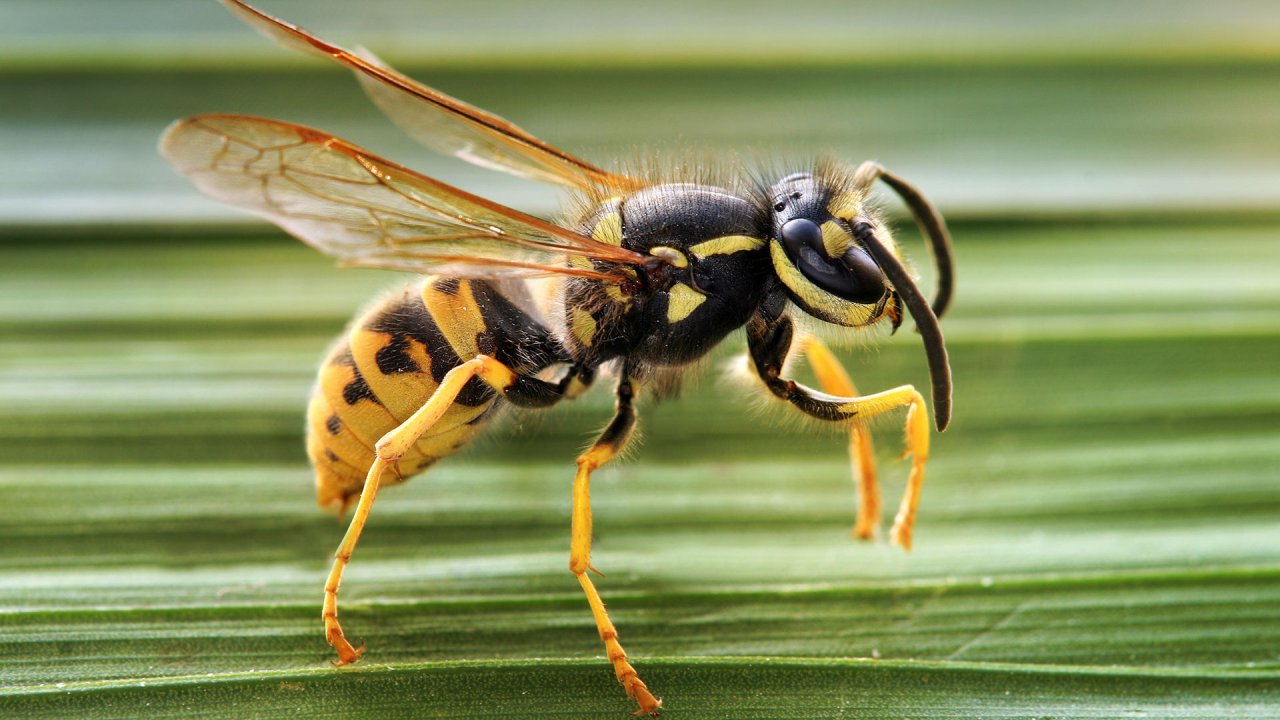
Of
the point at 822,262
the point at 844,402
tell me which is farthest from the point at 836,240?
the point at 844,402

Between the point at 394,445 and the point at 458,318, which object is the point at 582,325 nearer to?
the point at 458,318

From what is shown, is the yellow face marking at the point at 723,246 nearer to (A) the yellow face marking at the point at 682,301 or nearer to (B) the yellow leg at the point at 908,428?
(A) the yellow face marking at the point at 682,301

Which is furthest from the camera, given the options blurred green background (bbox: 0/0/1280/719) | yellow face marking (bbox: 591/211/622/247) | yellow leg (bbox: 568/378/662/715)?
yellow face marking (bbox: 591/211/622/247)

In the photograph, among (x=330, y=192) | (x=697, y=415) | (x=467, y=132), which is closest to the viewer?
(x=330, y=192)

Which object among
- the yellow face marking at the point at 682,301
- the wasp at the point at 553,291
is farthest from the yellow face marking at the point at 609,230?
the yellow face marking at the point at 682,301

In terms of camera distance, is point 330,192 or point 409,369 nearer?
point 330,192

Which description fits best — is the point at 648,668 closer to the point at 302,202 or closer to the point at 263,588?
the point at 263,588

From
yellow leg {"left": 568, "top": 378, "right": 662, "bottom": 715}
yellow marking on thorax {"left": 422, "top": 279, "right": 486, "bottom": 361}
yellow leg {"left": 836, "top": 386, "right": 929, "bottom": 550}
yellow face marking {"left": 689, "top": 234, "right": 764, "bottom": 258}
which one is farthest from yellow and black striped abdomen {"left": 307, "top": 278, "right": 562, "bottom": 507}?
yellow leg {"left": 836, "top": 386, "right": 929, "bottom": 550}

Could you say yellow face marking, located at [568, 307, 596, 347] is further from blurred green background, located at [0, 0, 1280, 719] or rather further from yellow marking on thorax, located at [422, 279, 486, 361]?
blurred green background, located at [0, 0, 1280, 719]
